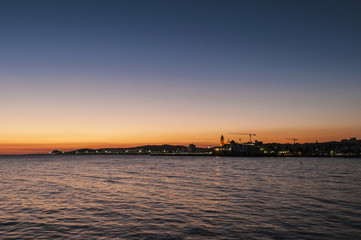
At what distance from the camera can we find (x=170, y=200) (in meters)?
34.9

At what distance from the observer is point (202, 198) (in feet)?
118

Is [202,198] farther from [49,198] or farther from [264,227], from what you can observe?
[49,198]

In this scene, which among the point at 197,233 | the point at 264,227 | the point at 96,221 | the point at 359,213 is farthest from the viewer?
the point at 359,213

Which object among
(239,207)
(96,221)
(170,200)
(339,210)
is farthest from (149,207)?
(339,210)

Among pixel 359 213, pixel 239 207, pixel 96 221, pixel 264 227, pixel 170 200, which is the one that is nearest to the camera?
pixel 264 227

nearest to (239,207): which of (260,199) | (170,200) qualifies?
(260,199)

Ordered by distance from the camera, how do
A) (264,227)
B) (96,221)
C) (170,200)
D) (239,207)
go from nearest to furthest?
(264,227) → (96,221) → (239,207) → (170,200)

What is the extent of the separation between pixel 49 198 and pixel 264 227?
27085 mm

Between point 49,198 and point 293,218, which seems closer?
point 293,218

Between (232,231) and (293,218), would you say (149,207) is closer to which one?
(232,231)

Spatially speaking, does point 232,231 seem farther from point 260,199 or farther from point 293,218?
point 260,199

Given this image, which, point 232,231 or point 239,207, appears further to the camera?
point 239,207

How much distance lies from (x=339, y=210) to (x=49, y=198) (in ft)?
109

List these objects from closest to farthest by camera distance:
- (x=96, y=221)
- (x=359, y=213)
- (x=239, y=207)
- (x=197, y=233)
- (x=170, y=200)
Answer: (x=197, y=233) → (x=96, y=221) → (x=359, y=213) → (x=239, y=207) → (x=170, y=200)
